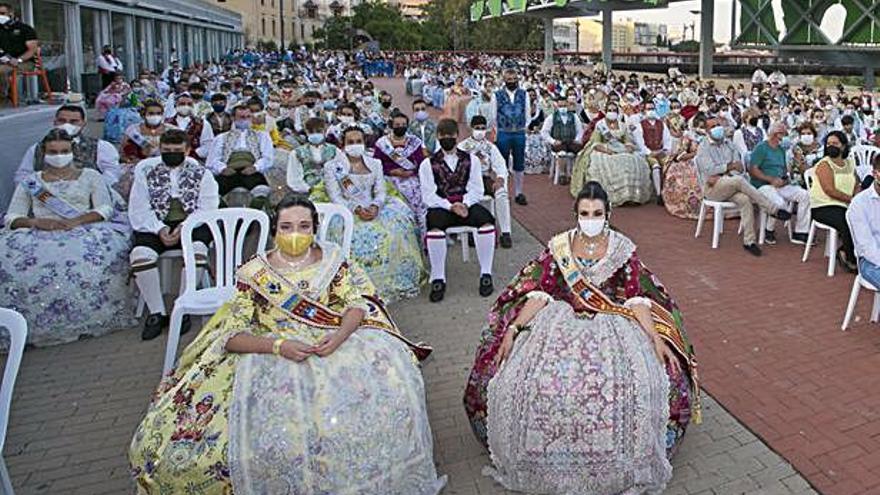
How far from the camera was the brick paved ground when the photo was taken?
399cm

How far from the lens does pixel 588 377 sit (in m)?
3.57

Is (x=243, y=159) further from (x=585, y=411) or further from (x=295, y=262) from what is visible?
(x=585, y=411)

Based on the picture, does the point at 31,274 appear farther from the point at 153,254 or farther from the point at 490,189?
the point at 490,189

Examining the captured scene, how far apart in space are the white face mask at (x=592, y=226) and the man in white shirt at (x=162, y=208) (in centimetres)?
324

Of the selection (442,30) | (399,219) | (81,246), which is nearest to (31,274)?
(81,246)

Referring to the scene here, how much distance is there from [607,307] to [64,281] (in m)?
4.16

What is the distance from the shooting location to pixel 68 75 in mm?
16281

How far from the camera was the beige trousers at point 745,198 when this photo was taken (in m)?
8.40

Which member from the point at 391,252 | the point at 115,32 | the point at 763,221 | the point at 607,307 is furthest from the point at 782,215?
the point at 115,32

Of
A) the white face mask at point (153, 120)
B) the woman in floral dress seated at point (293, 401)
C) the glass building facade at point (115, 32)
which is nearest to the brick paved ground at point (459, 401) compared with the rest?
the woman in floral dress seated at point (293, 401)

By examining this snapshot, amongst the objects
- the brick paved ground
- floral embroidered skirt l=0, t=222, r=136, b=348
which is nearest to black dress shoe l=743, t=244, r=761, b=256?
the brick paved ground

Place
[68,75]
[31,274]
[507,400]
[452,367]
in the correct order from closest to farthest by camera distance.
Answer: [507,400] → [452,367] → [31,274] → [68,75]

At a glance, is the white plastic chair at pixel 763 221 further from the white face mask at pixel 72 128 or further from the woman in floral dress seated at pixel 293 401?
the white face mask at pixel 72 128

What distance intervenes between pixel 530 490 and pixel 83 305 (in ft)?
12.9
